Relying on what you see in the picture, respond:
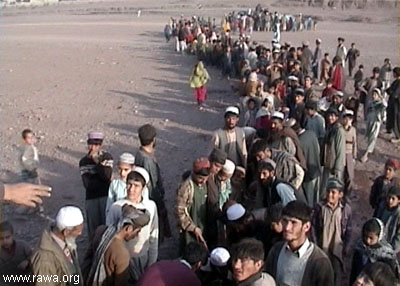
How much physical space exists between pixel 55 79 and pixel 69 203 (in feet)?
38.8

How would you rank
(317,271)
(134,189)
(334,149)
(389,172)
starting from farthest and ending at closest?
(334,149) < (389,172) < (134,189) < (317,271)

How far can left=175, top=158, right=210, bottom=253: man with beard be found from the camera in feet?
16.4

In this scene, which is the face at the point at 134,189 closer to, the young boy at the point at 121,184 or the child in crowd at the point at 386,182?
the young boy at the point at 121,184

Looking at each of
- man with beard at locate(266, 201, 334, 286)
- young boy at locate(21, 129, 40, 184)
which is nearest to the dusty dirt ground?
young boy at locate(21, 129, 40, 184)

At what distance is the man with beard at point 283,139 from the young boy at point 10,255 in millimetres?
2977

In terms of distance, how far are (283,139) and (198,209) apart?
1.57 metres

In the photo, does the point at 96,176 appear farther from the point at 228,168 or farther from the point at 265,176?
the point at 265,176

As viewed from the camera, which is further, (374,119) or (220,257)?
(374,119)

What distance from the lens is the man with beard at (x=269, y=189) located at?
16.2 ft

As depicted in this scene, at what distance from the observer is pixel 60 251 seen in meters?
3.68

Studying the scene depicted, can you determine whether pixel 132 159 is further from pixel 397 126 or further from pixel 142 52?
pixel 142 52

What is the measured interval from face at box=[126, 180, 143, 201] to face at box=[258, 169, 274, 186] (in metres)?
1.24

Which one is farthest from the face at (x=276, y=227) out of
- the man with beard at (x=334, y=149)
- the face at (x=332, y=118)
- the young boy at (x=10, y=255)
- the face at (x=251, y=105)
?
the face at (x=251, y=105)

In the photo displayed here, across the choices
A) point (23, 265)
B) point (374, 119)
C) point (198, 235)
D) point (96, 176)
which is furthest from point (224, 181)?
point (374, 119)
